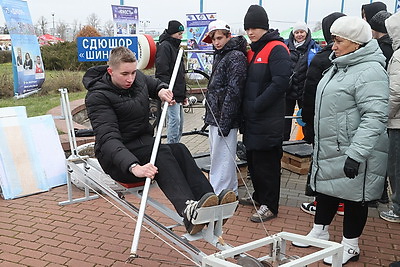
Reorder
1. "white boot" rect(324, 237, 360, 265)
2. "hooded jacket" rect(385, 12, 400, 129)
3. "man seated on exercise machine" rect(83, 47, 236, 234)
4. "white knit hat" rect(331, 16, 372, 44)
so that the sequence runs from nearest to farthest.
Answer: "man seated on exercise machine" rect(83, 47, 236, 234)
"white knit hat" rect(331, 16, 372, 44)
"hooded jacket" rect(385, 12, 400, 129)
"white boot" rect(324, 237, 360, 265)

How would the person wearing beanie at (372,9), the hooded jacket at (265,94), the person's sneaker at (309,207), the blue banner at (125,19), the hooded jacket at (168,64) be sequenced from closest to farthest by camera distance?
the hooded jacket at (265,94)
the person's sneaker at (309,207)
the person wearing beanie at (372,9)
the hooded jacket at (168,64)
the blue banner at (125,19)

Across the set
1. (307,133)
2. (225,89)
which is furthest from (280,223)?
(225,89)

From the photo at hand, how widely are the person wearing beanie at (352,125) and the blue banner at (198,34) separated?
1259cm

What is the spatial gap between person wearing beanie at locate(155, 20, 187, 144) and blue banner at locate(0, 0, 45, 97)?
110 inches

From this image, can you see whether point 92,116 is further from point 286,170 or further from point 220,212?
point 286,170

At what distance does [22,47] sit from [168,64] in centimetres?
308

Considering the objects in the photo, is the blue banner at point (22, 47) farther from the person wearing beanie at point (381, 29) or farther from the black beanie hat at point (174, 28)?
the person wearing beanie at point (381, 29)

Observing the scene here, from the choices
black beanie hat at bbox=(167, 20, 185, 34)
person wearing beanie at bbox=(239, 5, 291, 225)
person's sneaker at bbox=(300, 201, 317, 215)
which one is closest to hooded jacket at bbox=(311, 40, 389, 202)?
person wearing beanie at bbox=(239, 5, 291, 225)

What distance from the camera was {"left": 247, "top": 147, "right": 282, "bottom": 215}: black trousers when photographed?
14.4ft

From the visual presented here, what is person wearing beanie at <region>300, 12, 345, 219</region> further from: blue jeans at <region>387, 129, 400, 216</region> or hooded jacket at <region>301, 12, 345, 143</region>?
blue jeans at <region>387, 129, 400, 216</region>

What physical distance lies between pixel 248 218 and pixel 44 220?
2143mm

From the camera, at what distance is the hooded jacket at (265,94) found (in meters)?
4.05

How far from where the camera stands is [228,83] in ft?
14.1

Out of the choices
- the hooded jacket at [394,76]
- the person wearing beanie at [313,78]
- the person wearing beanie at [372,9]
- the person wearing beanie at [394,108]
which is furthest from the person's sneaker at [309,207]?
the person wearing beanie at [372,9]
